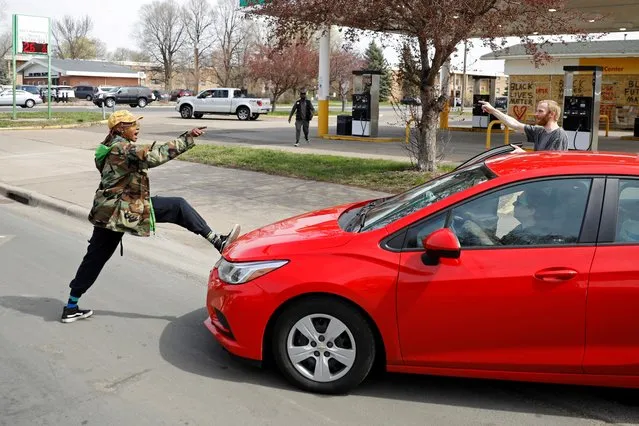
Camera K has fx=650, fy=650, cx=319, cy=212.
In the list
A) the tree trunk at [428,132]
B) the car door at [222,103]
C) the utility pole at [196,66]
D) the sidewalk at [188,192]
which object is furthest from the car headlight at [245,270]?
the utility pole at [196,66]

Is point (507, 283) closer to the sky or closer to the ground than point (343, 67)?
closer to the ground

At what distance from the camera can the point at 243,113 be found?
38.3 metres

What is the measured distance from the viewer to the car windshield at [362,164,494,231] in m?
4.17

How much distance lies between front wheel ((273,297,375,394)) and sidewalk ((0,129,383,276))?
10.1 feet

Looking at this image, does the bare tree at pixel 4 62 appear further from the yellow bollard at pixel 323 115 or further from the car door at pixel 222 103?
the yellow bollard at pixel 323 115

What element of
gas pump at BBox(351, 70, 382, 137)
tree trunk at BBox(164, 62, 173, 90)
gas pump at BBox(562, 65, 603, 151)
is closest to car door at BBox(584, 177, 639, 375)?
gas pump at BBox(562, 65, 603, 151)

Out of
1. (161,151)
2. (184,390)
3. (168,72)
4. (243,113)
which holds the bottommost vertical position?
(184,390)

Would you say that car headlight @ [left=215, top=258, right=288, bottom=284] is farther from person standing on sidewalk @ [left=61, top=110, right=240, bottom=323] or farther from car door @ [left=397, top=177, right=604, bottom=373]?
person standing on sidewalk @ [left=61, top=110, right=240, bottom=323]

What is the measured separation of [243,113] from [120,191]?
33.8 m

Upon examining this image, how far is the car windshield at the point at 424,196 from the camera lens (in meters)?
4.17

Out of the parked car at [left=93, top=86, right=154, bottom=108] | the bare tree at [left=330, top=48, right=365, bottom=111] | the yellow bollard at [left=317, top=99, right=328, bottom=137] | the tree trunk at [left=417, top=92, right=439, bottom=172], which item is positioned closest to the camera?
the tree trunk at [left=417, top=92, right=439, bottom=172]

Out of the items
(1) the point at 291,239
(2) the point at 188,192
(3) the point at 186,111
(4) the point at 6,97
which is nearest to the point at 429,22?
(2) the point at 188,192

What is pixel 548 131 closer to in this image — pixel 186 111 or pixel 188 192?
pixel 188 192

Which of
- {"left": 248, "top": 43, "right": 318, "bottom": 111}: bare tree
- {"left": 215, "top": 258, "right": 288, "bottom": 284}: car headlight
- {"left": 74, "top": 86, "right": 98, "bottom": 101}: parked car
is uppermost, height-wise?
{"left": 248, "top": 43, "right": 318, "bottom": 111}: bare tree
